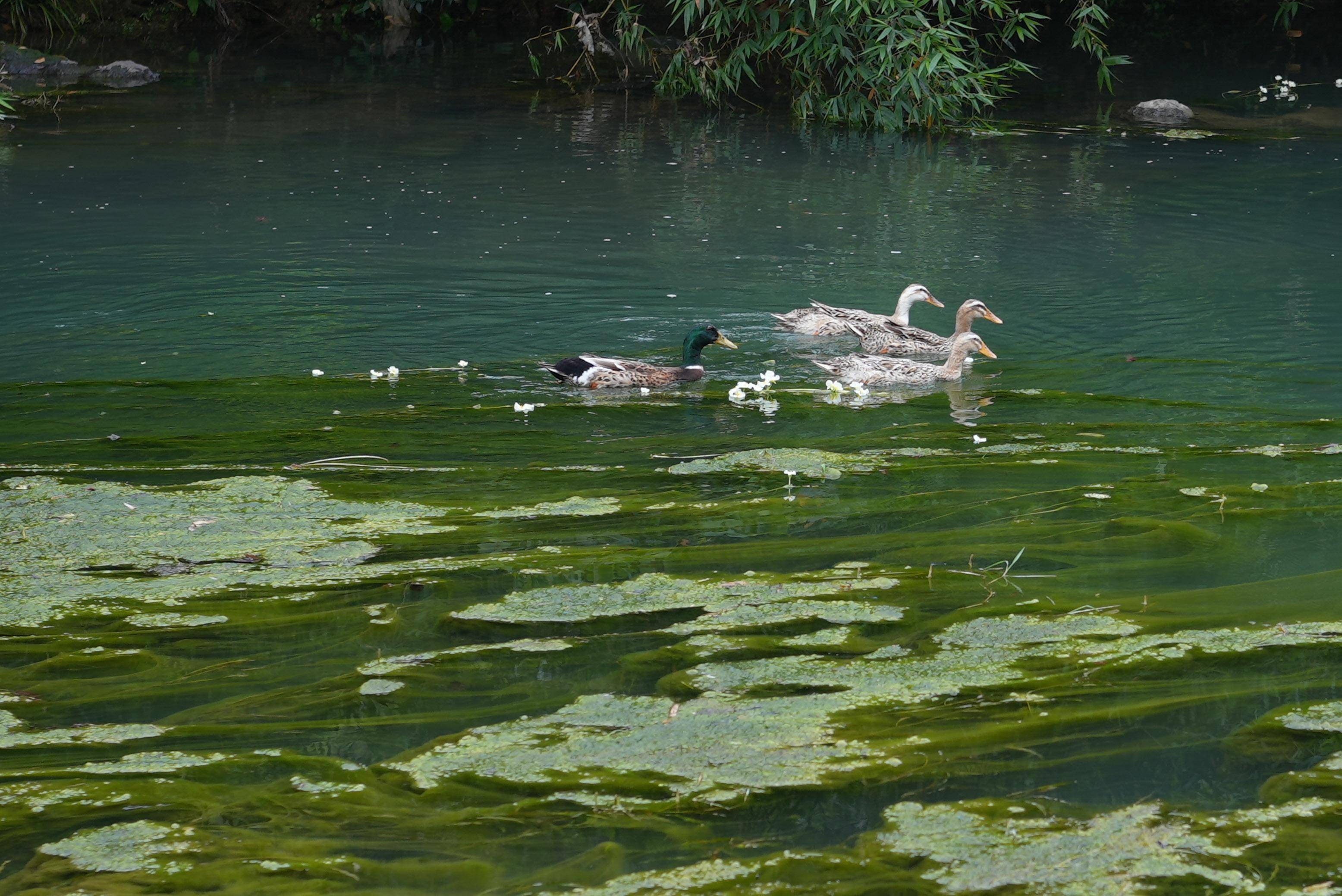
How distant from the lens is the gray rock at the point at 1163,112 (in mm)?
16438

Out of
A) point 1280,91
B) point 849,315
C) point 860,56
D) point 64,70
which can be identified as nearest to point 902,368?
point 849,315

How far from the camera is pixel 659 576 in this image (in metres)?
4.67

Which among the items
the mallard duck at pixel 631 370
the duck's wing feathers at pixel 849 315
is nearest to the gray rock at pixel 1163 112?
the duck's wing feathers at pixel 849 315

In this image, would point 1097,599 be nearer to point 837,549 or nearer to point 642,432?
point 837,549

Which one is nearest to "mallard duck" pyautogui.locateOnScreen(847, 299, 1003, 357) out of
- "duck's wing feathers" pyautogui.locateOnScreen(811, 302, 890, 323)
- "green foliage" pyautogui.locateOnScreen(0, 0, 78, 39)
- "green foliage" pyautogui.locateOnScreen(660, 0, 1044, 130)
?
"duck's wing feathers" pyautogui.locateOnScreen(811, 302, 890, 323)

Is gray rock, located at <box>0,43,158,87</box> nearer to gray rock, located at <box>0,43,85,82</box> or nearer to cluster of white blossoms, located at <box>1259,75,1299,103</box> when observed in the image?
gray rock, located at <box>0,43,85,82</box>

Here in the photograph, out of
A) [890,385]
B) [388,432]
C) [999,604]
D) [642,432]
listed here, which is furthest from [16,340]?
[999,604]

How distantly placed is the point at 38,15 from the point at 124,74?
5587 millimetres

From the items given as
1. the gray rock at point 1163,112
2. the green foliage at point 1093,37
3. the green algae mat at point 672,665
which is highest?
the green foliage at point 1093,37

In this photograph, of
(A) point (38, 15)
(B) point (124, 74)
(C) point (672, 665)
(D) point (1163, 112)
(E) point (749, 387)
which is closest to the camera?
(C) point (672, 665)

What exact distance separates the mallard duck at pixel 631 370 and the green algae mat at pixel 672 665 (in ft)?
4.39

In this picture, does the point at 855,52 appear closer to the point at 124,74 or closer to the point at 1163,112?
the point at 1163,112

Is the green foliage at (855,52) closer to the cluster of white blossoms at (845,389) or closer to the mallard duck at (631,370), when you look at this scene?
the mallard duck at (631,370)

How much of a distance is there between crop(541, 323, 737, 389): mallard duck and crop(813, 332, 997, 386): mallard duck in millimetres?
765
